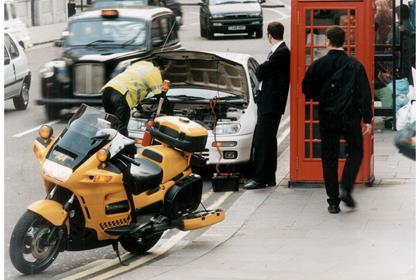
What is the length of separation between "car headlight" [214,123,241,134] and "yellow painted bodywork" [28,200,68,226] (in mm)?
4812

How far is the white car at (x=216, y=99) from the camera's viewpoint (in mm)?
14477

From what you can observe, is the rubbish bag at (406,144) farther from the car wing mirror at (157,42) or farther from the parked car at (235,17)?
the parked car at (235,17)

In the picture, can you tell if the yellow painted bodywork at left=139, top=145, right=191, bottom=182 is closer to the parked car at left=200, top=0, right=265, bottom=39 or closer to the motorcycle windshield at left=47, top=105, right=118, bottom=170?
the motorcycle windshield at left=47, top=105, right=118, bottom=170

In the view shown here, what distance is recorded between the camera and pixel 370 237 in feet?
35.9

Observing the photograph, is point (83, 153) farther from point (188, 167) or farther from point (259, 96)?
point (259, 96)

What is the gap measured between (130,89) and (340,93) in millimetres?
2791

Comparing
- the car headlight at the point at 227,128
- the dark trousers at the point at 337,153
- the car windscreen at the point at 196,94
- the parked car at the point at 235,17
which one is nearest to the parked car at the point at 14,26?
the parked car at the point at 235,17

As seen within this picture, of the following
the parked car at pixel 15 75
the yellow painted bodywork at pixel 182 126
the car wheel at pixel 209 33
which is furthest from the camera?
the car wheel at pixel 209 33

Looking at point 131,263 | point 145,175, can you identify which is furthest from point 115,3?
point 131,263

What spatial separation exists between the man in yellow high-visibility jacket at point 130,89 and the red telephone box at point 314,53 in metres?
1.58

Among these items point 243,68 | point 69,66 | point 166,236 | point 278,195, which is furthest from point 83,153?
point 69,66

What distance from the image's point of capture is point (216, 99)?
14945 millimetres

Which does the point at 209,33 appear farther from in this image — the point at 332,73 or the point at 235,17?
the point at 332,73

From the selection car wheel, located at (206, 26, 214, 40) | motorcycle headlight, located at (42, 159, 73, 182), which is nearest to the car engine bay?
motorcycle headlight, located at (42, 159, 73, 182)
